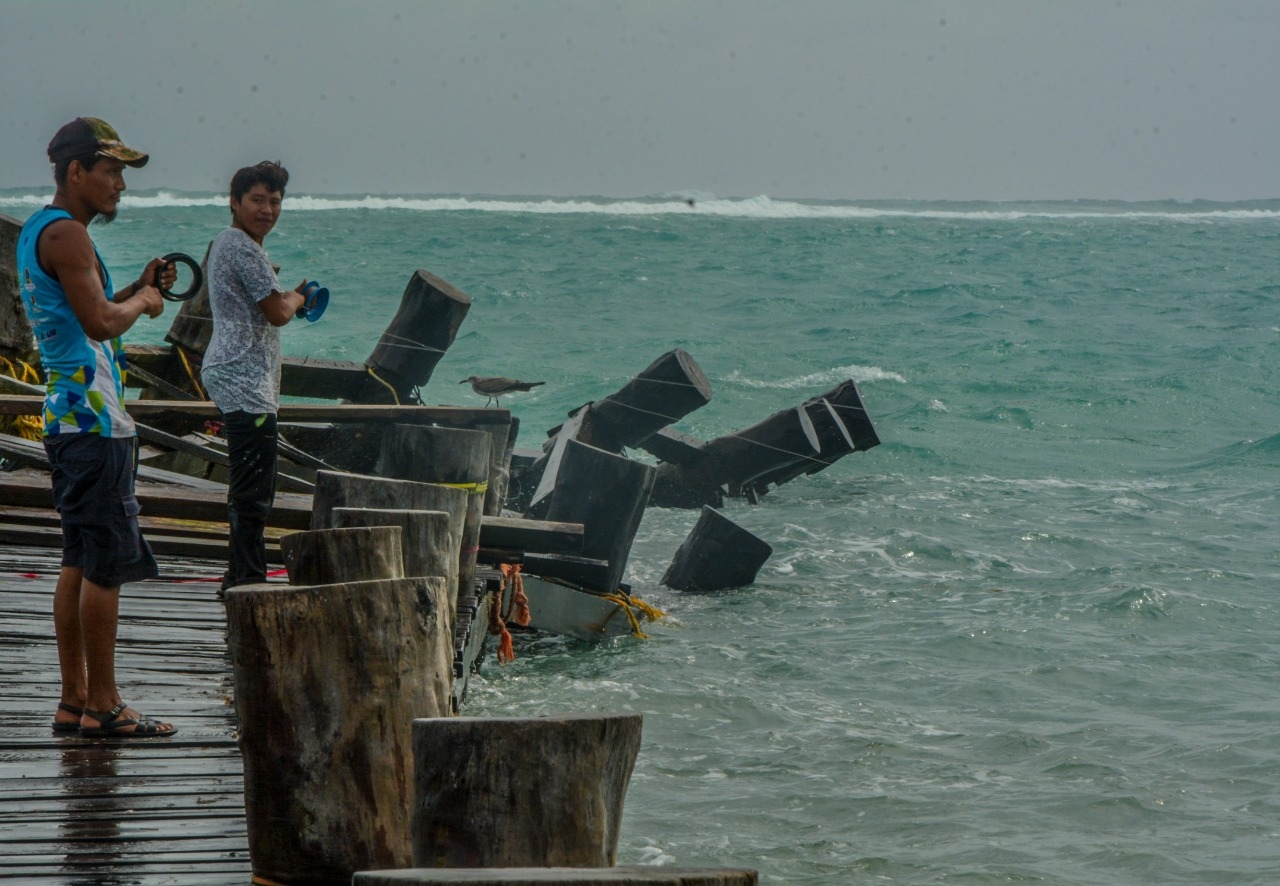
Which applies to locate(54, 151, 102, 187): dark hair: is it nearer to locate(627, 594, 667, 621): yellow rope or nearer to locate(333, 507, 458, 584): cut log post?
locate(333, 507, 458, 584): cut log post

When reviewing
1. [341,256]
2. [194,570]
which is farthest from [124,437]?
[341,256]

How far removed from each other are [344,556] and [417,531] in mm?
972

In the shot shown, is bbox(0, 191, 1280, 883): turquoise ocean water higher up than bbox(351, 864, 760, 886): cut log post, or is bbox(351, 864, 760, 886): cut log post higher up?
bbox(351, 864, 760, 886): cut log post

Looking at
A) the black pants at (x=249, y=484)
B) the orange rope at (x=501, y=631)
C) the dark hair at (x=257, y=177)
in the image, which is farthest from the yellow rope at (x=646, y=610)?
the dark hair at (x=257, y=177)

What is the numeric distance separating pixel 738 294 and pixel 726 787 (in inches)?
1513

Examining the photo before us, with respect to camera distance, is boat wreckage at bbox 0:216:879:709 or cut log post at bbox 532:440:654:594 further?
cut log post at bbox 532:440:654:594

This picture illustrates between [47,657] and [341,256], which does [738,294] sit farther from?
[47,657]

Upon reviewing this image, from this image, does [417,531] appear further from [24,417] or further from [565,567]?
[24,417]

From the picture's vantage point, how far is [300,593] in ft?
11.3

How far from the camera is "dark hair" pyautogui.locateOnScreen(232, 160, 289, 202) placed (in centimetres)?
543

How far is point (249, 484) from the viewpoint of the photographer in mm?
5742

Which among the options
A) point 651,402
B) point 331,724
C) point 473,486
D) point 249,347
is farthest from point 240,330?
point 651,402

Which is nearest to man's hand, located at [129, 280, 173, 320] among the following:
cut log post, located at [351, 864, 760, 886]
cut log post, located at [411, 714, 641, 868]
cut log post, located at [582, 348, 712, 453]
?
cut log post, located at [411, 714, 641, 868]

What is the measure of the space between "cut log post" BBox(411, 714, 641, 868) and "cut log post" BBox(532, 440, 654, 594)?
646cm
